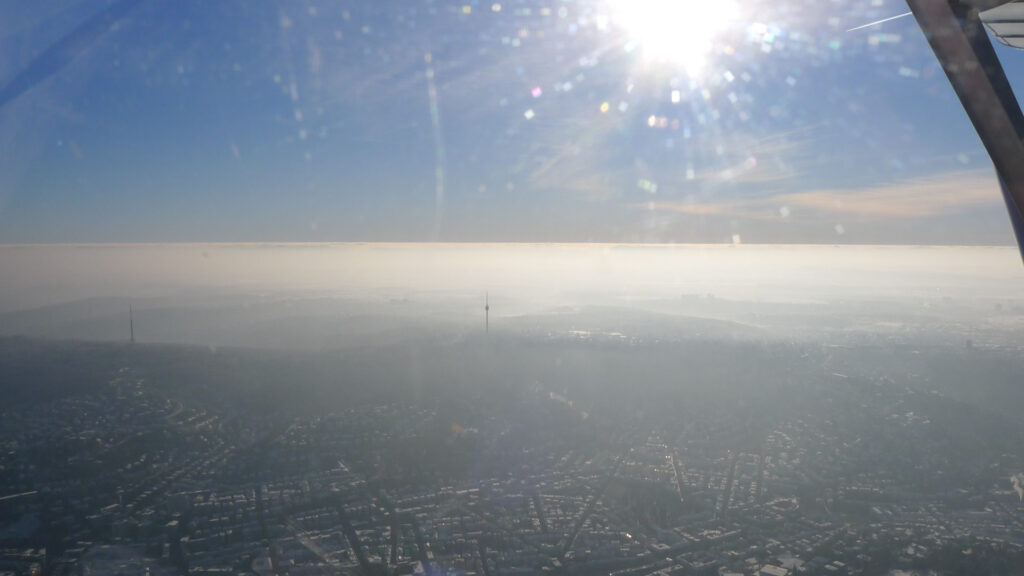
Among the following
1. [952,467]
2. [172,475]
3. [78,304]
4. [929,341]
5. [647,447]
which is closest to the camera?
[172,475]

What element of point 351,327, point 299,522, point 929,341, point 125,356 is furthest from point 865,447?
point 351,327

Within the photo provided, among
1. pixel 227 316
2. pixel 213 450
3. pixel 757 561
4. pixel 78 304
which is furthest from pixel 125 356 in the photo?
pixel 78 304

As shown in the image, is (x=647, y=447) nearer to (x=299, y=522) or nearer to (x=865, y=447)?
(x=865, y=447)

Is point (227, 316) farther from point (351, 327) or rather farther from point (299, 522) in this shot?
point (299, 522)

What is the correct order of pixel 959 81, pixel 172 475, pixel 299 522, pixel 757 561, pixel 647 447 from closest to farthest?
pixel 959 81
pixel 757 561
pixel 299 522
pixel 172 475
pixel 647 447

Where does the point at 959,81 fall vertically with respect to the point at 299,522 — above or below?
above

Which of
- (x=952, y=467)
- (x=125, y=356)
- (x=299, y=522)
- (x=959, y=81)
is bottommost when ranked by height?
(x=952, y=467)

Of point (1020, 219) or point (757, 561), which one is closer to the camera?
point (1020, 219)
